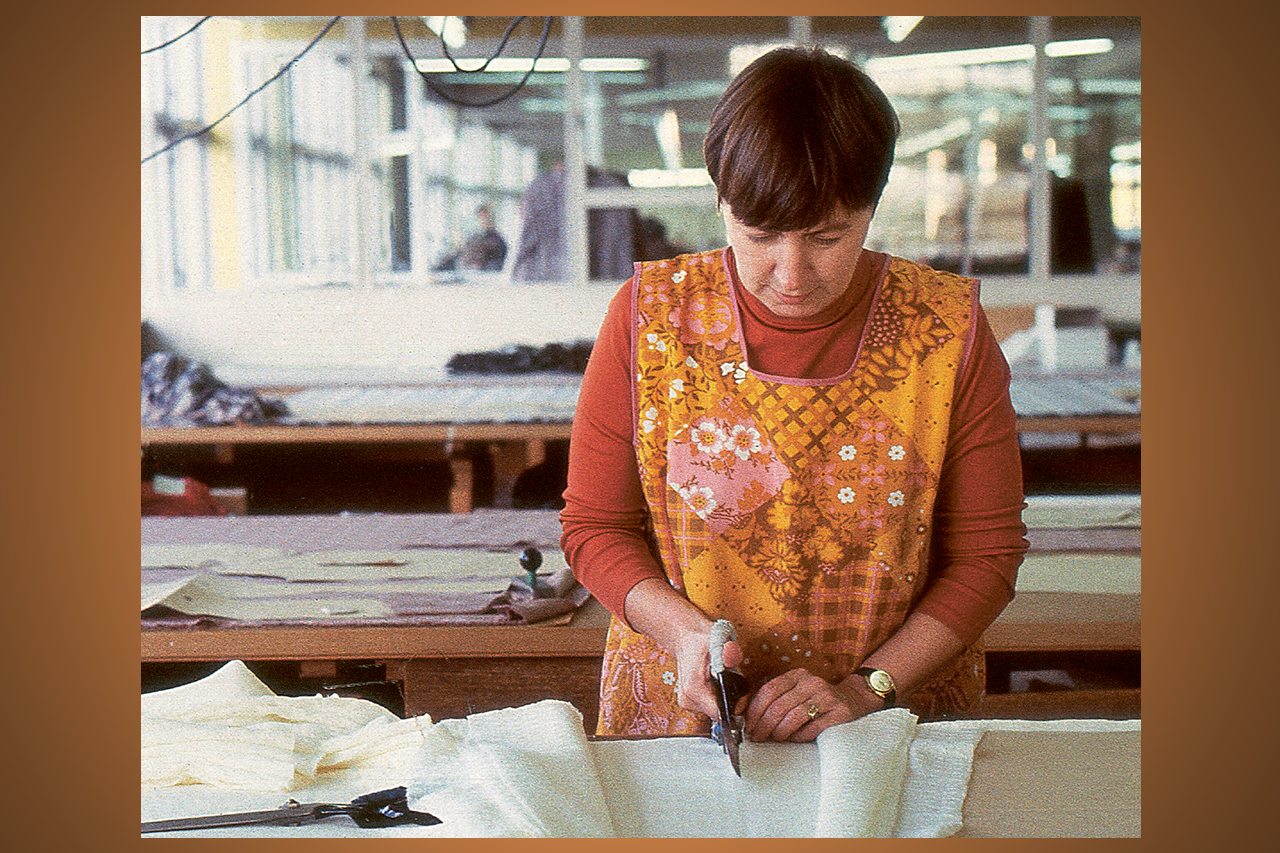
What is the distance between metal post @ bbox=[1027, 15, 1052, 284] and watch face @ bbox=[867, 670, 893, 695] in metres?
4.60

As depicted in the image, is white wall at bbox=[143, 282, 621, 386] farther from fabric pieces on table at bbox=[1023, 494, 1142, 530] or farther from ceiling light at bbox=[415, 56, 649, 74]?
fabric pieces on table at bbox=[1023, 494, 1142, 530]

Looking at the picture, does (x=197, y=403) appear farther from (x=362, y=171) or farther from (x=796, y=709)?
(x=796, y=709)

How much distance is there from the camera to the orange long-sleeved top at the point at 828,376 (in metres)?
1.08

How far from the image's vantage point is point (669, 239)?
5.36 m

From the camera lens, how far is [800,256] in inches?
39.5

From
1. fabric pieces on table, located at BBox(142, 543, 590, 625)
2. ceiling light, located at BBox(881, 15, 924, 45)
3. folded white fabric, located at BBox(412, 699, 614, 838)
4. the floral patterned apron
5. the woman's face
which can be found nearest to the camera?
folded white fabric, located at BBox(412, 699, 614, 838)

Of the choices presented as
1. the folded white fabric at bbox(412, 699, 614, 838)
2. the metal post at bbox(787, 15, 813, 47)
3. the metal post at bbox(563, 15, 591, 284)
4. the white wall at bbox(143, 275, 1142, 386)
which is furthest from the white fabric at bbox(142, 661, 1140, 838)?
the metal post at bbox(787, 15, 813, 47)

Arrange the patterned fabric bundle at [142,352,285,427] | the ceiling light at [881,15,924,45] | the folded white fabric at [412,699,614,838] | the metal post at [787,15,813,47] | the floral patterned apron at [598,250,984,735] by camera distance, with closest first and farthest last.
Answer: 1. the folded white fabric at [412,699,614,838]
2. the floral patterned apron at [598,250,984,735]
3. the patterned fabric bundle at [142,352,285,427]
4. the ceiling light at [881,15,924,45]
5. the metal post at [787,15,813,47]

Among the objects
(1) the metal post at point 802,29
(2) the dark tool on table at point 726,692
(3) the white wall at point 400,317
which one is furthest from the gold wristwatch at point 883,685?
(1) the metal post at point 802,29

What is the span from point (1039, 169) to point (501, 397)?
304 centimetres

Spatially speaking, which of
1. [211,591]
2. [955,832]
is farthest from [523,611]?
[955,832]

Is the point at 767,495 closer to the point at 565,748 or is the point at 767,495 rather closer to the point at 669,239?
the point at 565,748

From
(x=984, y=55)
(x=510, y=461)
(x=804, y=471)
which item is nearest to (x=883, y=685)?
(x=804, y=471)

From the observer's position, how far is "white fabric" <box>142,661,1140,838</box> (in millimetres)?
896
